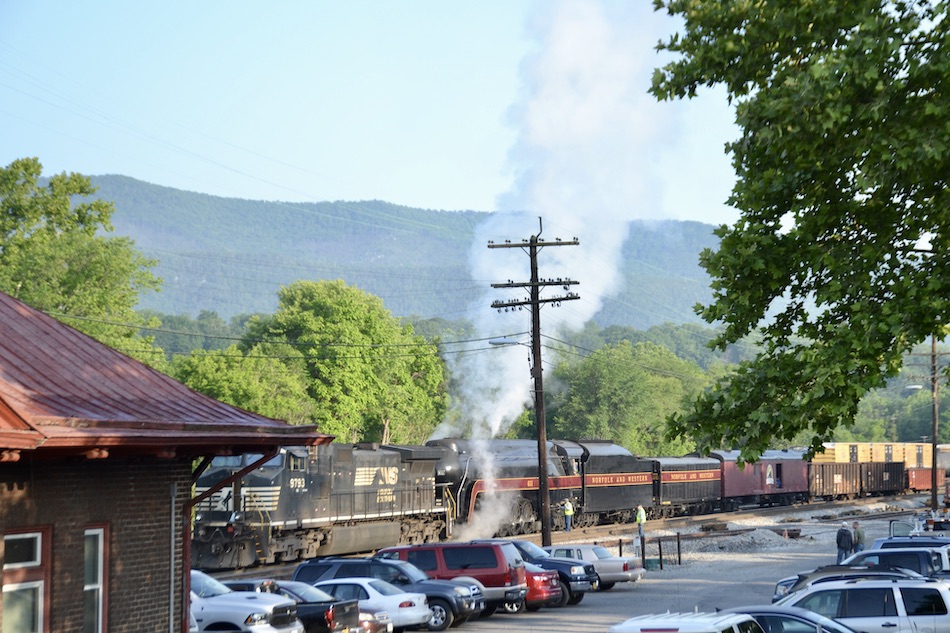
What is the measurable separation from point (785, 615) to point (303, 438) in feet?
22.1

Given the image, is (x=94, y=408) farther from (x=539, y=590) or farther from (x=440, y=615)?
(x=539, y=590)

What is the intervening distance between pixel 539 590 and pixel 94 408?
53.4 feet

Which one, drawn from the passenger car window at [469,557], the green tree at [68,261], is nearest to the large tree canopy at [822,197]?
the passenger car window at [469,557]

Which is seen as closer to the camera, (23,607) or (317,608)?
(23,607)

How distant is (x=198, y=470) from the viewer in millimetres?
14945

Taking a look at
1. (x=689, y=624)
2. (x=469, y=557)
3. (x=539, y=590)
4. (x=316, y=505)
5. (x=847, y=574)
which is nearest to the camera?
(x=689, y=624)

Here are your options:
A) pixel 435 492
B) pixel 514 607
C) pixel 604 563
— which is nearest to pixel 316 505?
pixel 435 492

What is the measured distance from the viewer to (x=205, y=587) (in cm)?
1923

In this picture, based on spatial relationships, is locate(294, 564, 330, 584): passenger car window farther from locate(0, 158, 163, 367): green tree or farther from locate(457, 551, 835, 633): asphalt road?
locate(0, 158, 163, 367): green tree

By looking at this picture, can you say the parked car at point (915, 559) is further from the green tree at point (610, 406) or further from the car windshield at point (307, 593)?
the green tree at point (610, 406)

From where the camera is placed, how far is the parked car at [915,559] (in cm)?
2453

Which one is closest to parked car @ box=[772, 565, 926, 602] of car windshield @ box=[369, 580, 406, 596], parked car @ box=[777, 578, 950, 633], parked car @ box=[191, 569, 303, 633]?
parked car @ box=[777, 578, 950, 633]

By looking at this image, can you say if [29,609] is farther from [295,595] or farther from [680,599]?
[680,599]

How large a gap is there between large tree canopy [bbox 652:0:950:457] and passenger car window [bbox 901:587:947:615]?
20.2ft
